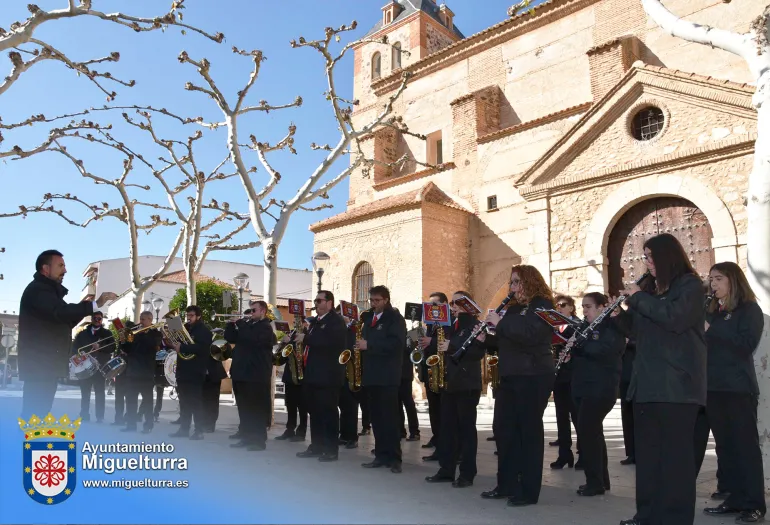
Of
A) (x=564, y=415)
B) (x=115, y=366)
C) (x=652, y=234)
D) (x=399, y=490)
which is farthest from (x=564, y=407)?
(x=652, y=234)

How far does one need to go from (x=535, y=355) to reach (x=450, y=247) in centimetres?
1471

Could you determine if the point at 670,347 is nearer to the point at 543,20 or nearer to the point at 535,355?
the point at 535,355

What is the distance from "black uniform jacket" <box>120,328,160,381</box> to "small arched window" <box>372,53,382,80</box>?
1992 centimetres

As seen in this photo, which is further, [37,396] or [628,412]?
[628,412]

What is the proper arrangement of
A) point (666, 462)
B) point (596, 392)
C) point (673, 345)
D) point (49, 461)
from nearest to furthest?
point (666, 462), point (673, 345), point (49, 461), point (596, 392)

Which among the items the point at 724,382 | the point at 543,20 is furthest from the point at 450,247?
the point at 724,382

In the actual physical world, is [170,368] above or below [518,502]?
above

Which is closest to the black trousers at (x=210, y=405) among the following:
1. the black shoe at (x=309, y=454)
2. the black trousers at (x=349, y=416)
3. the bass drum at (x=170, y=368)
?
the bass drum at (x=170, y=368)

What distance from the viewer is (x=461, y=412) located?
6262 millimetres

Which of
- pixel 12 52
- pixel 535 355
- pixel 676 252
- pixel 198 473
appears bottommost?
pixel 198 473

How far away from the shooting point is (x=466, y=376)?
6.26m

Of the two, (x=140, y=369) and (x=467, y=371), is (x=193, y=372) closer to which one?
(x=140, y=369)

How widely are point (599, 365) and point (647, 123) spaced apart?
10.6 meters

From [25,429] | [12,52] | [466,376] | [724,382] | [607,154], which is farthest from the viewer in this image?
[607,154]
